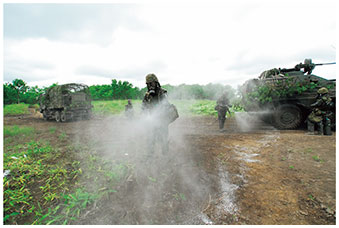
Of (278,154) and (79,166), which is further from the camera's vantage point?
(278,154)

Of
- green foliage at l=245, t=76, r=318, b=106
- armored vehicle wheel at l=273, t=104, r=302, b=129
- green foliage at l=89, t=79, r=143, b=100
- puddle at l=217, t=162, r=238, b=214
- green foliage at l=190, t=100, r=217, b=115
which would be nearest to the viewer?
puddle at l=217, t=162, r=238, b=214

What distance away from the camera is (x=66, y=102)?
1181 cm

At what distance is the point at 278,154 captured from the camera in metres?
4.23

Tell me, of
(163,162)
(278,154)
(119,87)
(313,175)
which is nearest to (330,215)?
(313,175)

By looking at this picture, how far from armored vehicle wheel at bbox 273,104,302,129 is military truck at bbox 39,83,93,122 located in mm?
12189

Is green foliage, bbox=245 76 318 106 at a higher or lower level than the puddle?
higher

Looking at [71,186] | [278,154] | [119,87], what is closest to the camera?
[71,186]

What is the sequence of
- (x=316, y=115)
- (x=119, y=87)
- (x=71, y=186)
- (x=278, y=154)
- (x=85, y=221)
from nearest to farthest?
(x=85, y=221) → (x=71, y=186) → (x=278, y=154) → (x=316, y=115) → (x=119, y=87)

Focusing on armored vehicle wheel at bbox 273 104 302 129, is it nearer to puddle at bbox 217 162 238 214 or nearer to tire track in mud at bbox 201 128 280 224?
tire track in mud at bbox 201 128 280 224

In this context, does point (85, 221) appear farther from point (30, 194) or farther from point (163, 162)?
point (163, 162)

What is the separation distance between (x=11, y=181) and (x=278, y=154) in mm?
5535

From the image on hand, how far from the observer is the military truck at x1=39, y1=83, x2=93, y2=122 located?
38.4 feet

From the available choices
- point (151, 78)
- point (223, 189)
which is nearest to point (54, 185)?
point (151, 78)

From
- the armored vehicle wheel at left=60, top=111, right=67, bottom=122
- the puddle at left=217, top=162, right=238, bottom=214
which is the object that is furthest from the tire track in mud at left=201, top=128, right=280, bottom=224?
the armored vehicle wheel at left=60, top=111, right=67, bottom=122
